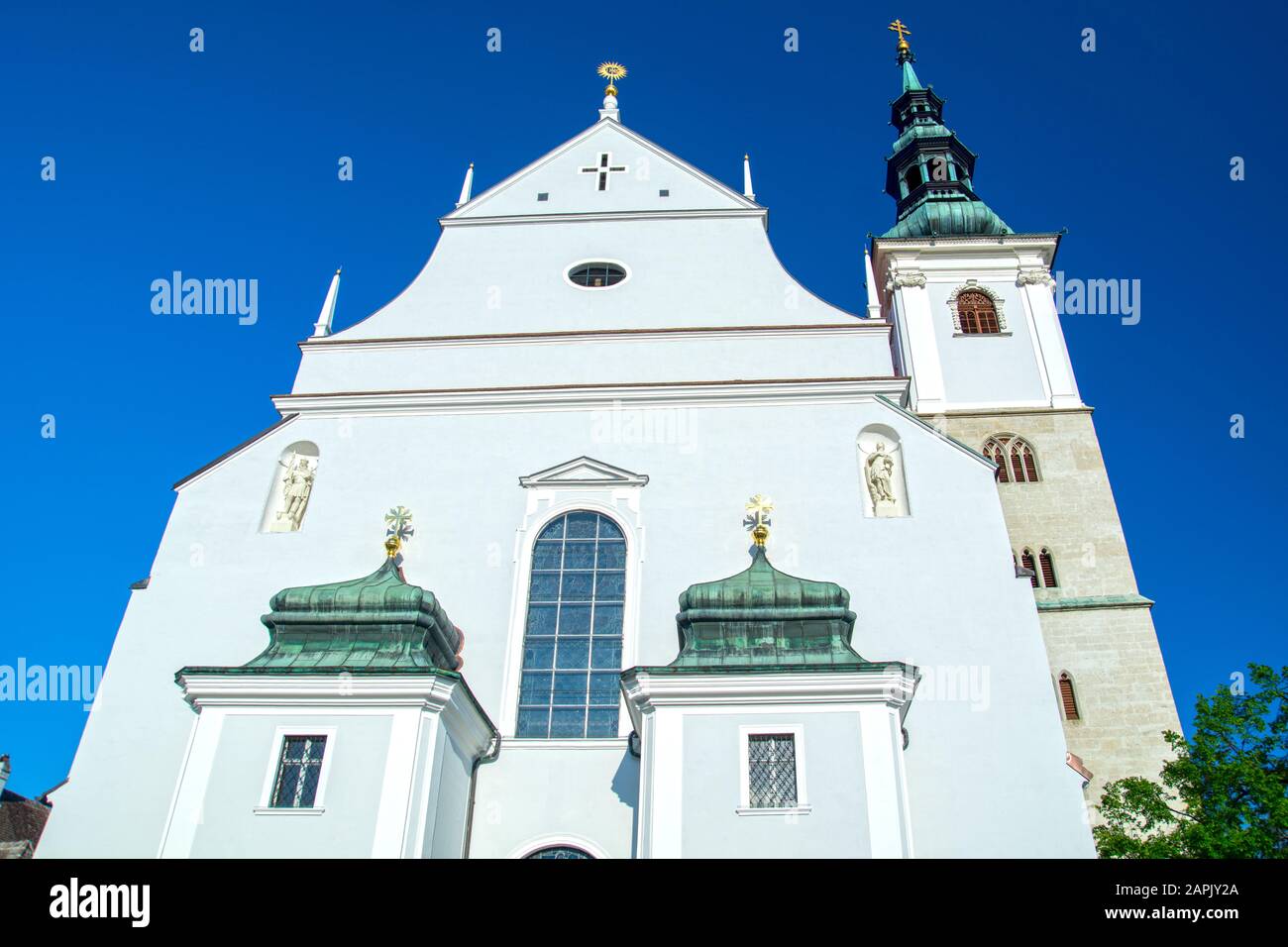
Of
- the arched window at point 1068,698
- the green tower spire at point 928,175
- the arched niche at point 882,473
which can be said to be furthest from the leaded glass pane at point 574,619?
the green tower spire at point 928,175

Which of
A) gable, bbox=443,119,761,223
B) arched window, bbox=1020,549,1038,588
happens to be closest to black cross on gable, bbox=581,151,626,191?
gable, bbox=443,119,761,223

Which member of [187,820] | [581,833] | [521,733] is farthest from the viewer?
[521,733]

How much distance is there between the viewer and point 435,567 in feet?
43.7

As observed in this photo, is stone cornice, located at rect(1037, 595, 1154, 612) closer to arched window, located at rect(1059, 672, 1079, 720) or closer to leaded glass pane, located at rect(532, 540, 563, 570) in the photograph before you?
arched window, located at rect(1059, 672, 1079, 720)

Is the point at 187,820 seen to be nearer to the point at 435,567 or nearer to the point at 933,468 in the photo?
the point at 435,567

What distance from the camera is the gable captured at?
57.3ft

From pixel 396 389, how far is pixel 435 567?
3.13 meters

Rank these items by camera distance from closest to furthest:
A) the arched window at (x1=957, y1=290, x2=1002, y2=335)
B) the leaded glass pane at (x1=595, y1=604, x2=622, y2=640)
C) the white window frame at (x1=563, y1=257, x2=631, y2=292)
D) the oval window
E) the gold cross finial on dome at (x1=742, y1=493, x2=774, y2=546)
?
the leaded glass pane at (x1=595, y1=604, x2=622, y2=640), the gold cross finial on dome at (x1=742, y1=493, x2=774, y2=546), the white window frame at (x1=563, y1=257, x2=631, y2=292), the oval window, the arched window at (x1=957, y1=290, x2=1002, y2=335)

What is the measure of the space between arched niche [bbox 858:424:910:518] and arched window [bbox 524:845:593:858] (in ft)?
17.2

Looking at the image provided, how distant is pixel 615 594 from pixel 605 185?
7.90m

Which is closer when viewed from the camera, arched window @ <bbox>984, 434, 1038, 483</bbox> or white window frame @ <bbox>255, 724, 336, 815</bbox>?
white window frame @ <bbox>255, 724, 336, 815</bbox>

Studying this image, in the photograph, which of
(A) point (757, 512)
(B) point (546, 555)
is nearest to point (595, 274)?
(B) point (546, 555)

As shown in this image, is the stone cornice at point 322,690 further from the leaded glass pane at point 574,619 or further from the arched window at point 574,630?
the leaded glass pane at point 574,619
